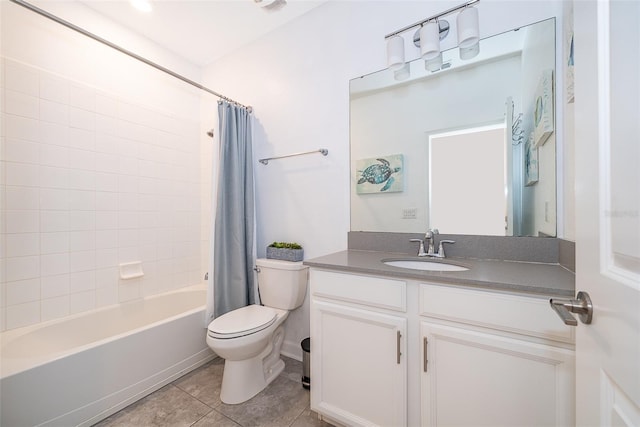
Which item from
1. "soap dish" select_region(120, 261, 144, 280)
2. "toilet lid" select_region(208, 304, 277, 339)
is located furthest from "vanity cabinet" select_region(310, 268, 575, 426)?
"soap dish" select_region(120, 261, 144, 280)

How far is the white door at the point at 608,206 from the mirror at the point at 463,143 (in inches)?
31.5

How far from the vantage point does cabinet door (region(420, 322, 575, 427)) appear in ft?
2.63

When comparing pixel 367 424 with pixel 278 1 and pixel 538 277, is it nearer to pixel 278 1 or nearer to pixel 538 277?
pixel 538 277

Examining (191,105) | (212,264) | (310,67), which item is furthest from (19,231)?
(310,67)

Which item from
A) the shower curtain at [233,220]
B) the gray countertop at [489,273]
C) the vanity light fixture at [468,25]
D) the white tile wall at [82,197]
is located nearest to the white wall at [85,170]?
the white tile wall at [82,197]

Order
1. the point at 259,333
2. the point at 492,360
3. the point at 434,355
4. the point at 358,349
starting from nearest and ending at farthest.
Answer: the point at 492,360, the point at 434,355, the point at 358,349, the point at 259,333

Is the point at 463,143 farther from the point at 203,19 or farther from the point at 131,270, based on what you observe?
the point at 131,270

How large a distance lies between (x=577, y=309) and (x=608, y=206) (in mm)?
226

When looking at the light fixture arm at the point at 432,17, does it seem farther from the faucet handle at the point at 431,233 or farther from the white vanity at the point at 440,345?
the white vanity at the point at 440,345

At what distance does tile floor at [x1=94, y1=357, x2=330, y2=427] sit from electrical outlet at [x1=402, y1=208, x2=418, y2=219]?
1222 mm

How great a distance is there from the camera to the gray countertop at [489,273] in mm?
829

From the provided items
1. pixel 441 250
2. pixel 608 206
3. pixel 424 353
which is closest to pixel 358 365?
pixel 424 353

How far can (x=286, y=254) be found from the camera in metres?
1.83

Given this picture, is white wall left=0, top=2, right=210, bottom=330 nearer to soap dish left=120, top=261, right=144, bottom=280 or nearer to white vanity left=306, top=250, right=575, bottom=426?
soap dish left=120, top=261, right=144, bottom=280
